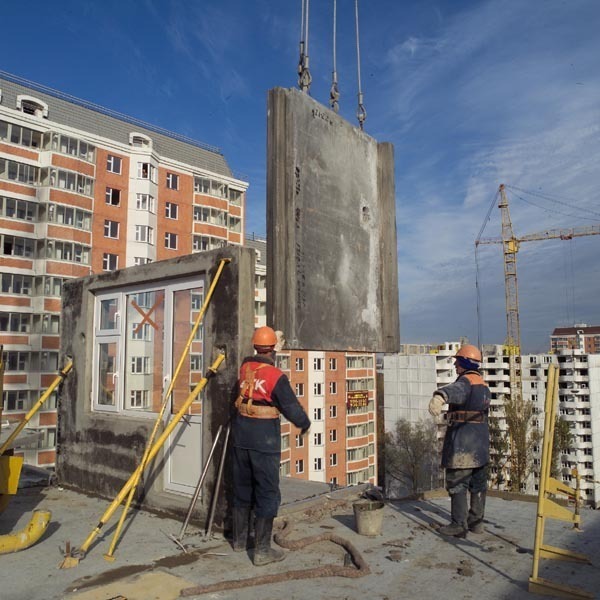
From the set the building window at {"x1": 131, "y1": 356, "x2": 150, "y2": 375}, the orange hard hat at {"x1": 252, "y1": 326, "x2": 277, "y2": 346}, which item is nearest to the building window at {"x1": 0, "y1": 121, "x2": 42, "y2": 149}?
the building window at {"x1": 131, "y1": 356, "x2": 150, "y2": 375}

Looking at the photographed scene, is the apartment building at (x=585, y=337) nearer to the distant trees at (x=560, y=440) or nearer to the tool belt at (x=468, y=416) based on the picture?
the distant trees at (x=560, y=440)

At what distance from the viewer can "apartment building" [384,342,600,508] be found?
63.6 metres

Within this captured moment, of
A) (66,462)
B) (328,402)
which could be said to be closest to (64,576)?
(66,462)

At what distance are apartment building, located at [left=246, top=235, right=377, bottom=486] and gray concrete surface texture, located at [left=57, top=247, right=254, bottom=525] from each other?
41.1m

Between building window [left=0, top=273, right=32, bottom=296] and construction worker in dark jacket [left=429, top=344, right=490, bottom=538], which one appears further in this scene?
building window [left=0, top=273, right=32, bottom=296]

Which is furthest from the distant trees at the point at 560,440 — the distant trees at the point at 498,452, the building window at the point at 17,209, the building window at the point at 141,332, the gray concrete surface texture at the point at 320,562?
the building window at the point at 141,332

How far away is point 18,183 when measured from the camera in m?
38.8

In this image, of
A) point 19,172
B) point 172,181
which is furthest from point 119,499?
point 172,181

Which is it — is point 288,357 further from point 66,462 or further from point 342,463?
point 66,462

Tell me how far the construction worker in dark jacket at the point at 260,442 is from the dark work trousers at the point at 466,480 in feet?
5.92

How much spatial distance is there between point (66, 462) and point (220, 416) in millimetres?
3489

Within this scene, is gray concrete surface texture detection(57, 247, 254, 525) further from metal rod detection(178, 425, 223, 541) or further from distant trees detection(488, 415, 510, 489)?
distant trees detection(488, 415, 510, 489)

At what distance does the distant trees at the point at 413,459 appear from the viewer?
62281 millimetres

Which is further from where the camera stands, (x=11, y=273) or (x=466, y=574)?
(x=11, y=273)
